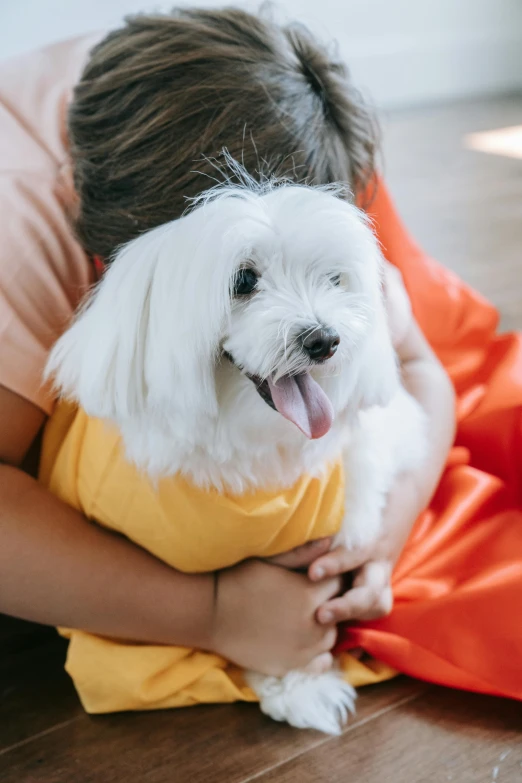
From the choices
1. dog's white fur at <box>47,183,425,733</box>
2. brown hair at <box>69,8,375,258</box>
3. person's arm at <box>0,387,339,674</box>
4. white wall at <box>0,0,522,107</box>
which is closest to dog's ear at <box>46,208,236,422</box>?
dog's white fur at <box>47,183,425,733</box>

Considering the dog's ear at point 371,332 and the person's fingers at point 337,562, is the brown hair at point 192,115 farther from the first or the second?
the person's fingers at point 337,562

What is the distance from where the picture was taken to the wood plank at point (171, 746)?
0.86 m

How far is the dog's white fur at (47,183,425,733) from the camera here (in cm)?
69

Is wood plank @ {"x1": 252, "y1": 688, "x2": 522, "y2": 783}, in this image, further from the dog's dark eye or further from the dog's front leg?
the dog's dark eye

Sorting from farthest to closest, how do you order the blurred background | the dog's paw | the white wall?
the white wall < the blurred background < the dog's paw

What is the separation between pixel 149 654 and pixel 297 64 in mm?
703

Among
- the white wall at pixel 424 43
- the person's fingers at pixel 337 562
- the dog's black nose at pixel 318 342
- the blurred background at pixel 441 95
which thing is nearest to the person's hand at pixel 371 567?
the person's fingers at pixel 337 562

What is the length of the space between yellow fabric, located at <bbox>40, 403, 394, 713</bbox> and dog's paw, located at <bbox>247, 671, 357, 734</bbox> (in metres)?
0.03

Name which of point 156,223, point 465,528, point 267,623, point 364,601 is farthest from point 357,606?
point 156,223

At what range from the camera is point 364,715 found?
2.99 ft

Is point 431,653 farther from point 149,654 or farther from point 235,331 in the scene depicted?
point 235,331

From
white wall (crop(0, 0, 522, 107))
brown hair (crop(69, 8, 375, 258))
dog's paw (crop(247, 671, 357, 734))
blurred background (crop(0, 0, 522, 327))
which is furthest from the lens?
white wall (crop(0, 0, 522, 107))

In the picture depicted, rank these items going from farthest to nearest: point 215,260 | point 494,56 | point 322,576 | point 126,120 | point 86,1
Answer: point 494,56
point 86,1
point 322,576
point 126,120
point 215,260

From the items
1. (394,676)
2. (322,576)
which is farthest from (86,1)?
(394,676)
